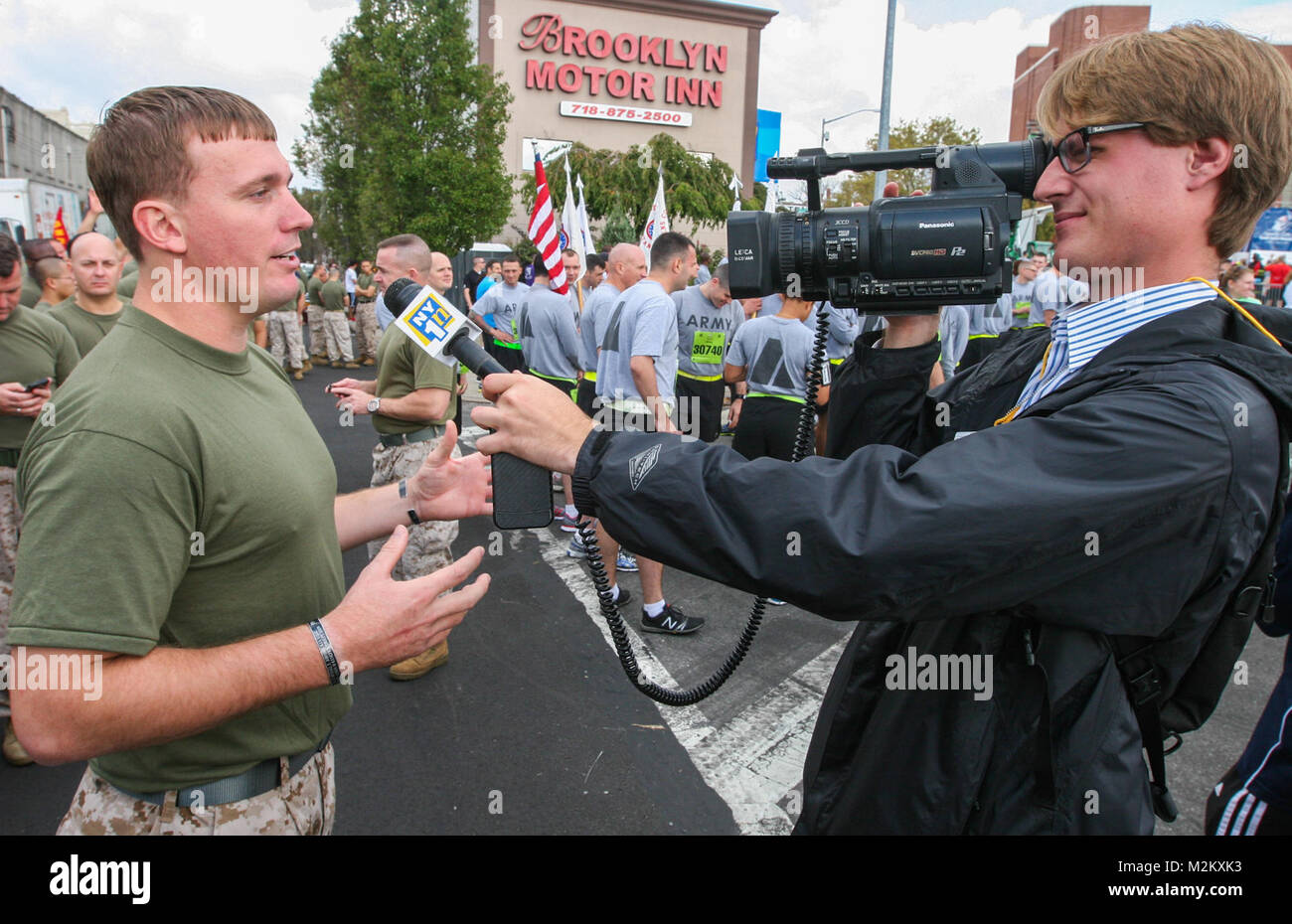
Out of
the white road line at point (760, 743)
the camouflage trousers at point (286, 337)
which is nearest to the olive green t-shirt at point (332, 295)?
the camouflage trousers at point (286, 337)

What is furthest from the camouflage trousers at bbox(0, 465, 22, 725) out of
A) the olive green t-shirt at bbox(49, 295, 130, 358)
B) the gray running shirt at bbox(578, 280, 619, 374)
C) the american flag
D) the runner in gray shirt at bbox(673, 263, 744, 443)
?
the american flag

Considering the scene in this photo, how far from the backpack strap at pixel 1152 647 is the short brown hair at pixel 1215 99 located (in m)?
0.45

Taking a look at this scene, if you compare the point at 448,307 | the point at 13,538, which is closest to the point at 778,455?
the point at 448,307

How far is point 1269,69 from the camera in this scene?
4.30 feet

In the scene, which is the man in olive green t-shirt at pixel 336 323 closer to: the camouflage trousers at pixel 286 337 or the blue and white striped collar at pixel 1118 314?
the camouflage trousers at pixel 286 337

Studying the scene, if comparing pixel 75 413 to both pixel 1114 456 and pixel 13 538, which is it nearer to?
pixel 1114 456

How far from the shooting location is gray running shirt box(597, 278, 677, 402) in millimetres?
5523

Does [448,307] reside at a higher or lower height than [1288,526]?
higher

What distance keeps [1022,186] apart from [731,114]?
4723 cm

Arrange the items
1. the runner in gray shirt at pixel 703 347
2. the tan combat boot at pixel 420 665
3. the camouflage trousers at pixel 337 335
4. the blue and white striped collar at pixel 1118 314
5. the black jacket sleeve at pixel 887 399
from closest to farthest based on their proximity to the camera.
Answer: the blue and white striped collar at pixel 1118 314, the black jacket sleeve at pixel 887 399, the tan combat boot at pixel 420 665, the runner in gray shirt at pixel 703 347, the camouflage trousers at pixel 337 335

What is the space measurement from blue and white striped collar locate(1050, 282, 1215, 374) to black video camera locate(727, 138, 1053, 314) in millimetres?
160

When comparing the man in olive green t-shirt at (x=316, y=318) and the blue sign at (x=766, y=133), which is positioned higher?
the blue sign at (x=766, y=133)

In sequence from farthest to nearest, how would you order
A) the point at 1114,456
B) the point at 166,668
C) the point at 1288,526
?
the point at 1288,526 → the point at 166,668 → the point at 1114,456

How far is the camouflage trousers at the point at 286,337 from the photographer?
46.4ft
